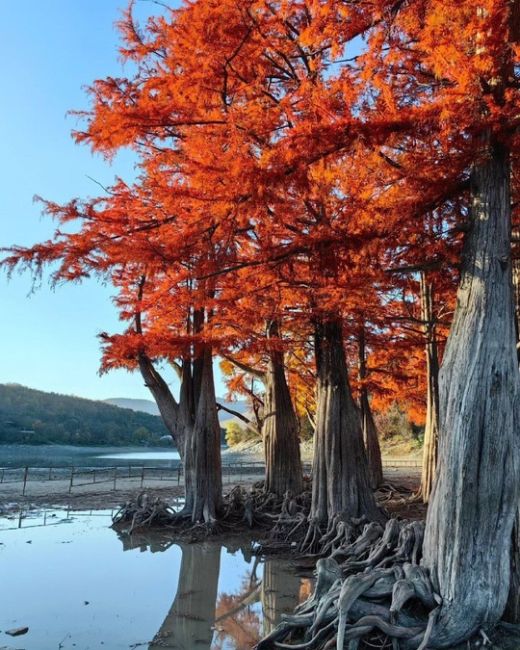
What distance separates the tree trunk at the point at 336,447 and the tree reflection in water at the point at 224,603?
2.22 m

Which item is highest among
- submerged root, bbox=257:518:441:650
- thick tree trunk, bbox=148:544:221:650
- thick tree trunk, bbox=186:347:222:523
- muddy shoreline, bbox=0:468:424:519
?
thick tree trunk, bbox=186:347:222:523

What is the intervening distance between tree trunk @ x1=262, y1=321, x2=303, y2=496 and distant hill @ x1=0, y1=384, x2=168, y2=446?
61786 millimetres

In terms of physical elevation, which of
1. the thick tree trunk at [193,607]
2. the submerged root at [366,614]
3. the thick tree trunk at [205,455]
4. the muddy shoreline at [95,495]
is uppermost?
the thick tree trunk at [205,455]

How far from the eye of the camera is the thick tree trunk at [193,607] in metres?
6.86

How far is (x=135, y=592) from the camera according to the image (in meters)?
9.02

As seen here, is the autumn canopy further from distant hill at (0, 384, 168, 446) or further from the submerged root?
distant hill at (0, 384, 168, 446)

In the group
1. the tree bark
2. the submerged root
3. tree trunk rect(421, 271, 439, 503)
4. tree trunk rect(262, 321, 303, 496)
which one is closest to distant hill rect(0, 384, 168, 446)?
tree trunk rect(262, 321, 303, 496)

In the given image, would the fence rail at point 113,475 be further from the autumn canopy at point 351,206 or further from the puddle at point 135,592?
the autumn canopy at point 351,206

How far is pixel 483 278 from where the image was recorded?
7129 millimetres

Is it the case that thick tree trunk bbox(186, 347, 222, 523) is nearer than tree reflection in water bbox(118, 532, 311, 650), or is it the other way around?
tree reflection in water bbox(118, 532, 311, 650)

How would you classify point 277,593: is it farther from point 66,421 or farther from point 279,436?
point 66,421

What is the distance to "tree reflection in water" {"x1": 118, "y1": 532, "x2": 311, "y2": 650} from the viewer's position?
273 inches

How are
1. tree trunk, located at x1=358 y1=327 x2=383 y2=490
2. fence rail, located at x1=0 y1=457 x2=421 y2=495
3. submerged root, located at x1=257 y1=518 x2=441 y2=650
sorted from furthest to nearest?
fence rail, located at x1=0 y1=457 x2=421 y2=495, tree trunk, located at x1=358 y1=327 x2=383 y2=490, submerged root, located at x1=257 y1=518 x2=441 y2=650

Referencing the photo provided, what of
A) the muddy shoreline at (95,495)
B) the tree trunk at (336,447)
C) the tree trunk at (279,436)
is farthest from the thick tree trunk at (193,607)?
the muddy shoreline at (95,495)
